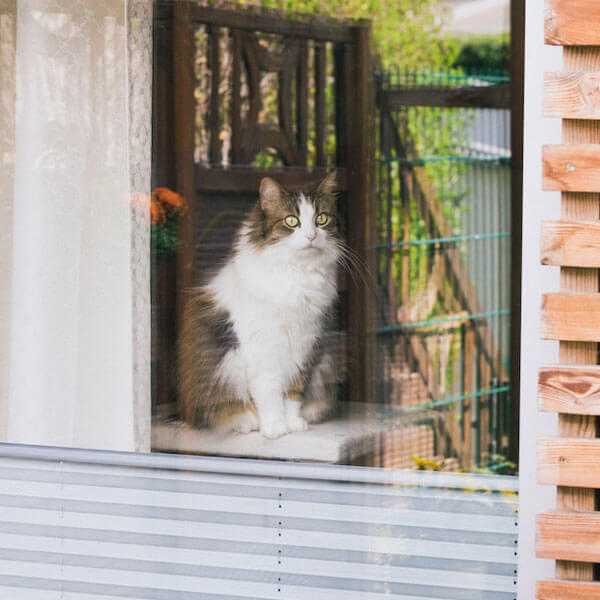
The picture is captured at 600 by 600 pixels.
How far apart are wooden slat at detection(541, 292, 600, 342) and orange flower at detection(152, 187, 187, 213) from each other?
884 millimetres

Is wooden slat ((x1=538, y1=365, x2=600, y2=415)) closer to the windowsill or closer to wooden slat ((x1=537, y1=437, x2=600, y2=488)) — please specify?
wooden slat ((x1=537, y1=437, x2=600, y2=488))

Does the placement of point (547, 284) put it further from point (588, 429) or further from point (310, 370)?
point (310, 370)

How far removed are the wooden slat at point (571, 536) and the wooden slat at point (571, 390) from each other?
0.15 m

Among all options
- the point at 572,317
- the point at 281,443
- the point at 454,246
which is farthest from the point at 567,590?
the point at 454,246

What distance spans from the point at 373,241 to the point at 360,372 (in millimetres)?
604

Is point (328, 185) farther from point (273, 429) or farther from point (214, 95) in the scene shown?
point (273, 429)

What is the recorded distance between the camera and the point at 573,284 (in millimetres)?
1307

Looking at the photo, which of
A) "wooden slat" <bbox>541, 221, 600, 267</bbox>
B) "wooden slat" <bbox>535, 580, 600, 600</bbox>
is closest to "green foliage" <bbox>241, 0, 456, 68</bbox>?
"wooden slat" <bbox>541, 221, 600, 267</bbox>

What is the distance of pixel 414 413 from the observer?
3074 mm

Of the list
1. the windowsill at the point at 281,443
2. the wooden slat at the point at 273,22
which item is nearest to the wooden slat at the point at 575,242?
the windowsill at the point at 281,443

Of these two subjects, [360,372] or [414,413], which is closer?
[360,372]

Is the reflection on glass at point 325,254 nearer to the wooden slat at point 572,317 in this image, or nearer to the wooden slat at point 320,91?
the wooden slat at point 320,91

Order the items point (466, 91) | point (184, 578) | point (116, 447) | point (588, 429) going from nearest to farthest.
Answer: point (588, 429) < point (184, 578) < point (116, 447) < point (466, 91)

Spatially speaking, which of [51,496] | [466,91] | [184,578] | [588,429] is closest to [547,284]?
[588,429]
